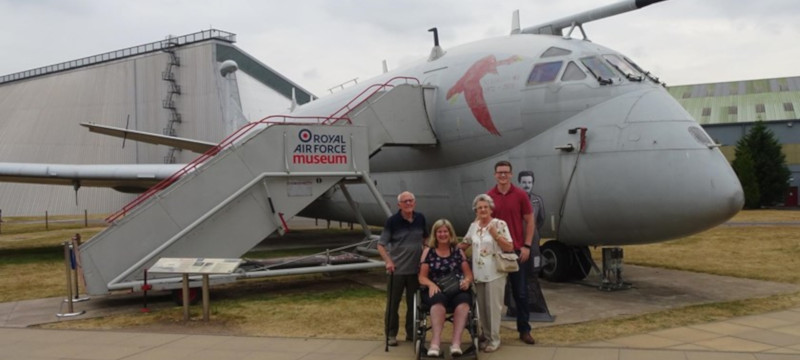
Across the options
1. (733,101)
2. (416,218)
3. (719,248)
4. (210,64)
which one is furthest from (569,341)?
(733,101)

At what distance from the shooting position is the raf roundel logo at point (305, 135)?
1084 cm

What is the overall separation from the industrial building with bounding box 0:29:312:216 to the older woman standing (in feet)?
150

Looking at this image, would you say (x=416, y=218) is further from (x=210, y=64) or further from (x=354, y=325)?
(x=210, y=64)

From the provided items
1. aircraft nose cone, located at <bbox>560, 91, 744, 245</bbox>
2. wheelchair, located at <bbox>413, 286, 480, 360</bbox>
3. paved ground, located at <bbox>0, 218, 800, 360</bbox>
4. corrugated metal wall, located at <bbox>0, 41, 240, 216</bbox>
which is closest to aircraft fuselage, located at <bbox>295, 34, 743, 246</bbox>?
aircraft nose cone, located at <bbox>560, 91, 744, 245</bbox>

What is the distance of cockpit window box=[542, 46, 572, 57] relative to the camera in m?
10.5

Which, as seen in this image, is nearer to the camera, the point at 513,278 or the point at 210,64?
the point at 513,278

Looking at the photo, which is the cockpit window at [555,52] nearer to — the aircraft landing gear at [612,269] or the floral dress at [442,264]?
the aircraft landing gear at [612,269]

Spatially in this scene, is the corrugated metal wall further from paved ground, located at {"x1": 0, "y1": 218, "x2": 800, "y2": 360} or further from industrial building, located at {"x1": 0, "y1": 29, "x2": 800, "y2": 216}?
paved ground, located at {"x1": 0, "y1": 218, "x2": 800, "y2": 360}

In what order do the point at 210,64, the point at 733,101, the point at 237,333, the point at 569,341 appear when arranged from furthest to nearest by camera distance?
the point at 733,101 → the point at 210,64 → the point at 237,333 → the point at 569,341

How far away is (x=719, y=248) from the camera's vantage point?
16.9m

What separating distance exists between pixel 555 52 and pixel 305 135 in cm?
464

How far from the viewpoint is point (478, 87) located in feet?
36.6

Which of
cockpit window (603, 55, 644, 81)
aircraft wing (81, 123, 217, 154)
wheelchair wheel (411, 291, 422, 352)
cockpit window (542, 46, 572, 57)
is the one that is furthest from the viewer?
aircraft wing (81, 123, 217, 154)

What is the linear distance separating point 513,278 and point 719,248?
1237cm
